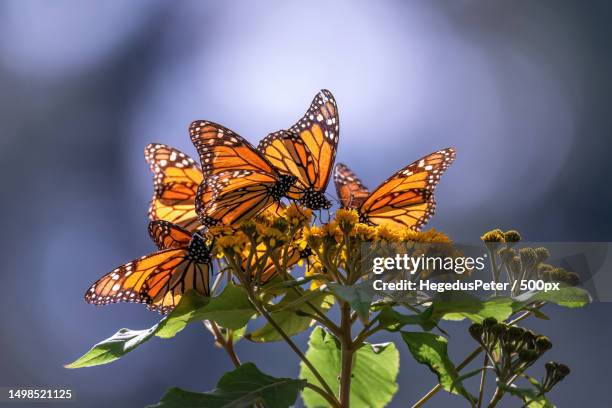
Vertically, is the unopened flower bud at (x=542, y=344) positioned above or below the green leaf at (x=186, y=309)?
below

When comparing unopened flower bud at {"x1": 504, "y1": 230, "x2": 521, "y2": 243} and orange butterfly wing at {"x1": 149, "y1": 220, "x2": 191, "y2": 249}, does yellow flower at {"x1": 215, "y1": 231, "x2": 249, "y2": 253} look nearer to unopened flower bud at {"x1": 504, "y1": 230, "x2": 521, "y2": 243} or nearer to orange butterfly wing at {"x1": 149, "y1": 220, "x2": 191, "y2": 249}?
orange butterfly wing at {"x1": 149, "y1": 220, "x2": 191, "y2": 249}

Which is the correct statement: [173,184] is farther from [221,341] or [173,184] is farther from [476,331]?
[476,331]

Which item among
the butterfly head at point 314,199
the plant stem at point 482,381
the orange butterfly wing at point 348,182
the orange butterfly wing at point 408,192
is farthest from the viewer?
the orange butterfly wing at point 348,182

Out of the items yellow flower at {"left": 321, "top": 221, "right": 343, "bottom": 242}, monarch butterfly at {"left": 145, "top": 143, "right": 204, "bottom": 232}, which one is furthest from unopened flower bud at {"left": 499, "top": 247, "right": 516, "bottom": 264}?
monarch butterfly at {"left": 145, "top": 143, "right": 204, "bottom": 232}

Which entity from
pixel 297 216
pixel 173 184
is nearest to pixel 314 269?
pixel 297 216

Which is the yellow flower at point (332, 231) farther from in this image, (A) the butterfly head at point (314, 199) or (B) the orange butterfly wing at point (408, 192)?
(B) the orange butterfly wing at point (408, 192)

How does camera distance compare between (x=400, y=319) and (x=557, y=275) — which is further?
(x=557, y=275)

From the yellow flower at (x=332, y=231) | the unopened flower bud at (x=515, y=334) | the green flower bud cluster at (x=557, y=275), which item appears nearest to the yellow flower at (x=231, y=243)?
the yellow flower at (x=332, y=231)
